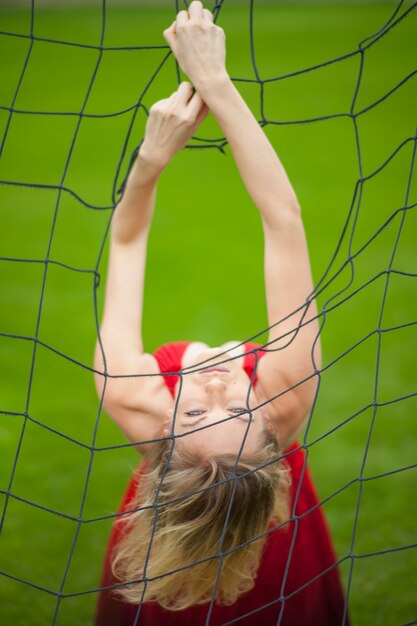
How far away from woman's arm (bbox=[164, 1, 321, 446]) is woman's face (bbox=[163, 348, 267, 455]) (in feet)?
0.28

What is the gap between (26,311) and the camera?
3164mm

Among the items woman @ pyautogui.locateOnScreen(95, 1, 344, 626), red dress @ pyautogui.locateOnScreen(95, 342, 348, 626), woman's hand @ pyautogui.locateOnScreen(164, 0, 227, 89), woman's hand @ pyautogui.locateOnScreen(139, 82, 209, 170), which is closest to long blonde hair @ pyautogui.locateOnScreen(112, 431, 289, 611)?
woman @ pyautogui.locateOnScreen(95, 1, 344, 626)

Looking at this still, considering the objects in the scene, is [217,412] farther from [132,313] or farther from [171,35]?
[171,35]

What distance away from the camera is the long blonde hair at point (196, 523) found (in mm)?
1247

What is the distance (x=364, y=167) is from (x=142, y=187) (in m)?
3.10

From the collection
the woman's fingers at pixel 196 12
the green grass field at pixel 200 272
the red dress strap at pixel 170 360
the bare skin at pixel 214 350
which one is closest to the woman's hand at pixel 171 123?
the bare skin at pixel 214 350

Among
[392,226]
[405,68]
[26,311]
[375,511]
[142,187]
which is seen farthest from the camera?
[405,68]

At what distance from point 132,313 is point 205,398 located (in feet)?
0.74

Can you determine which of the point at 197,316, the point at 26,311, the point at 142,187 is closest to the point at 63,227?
the point at 26,311

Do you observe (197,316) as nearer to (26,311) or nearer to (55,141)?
(26,311)

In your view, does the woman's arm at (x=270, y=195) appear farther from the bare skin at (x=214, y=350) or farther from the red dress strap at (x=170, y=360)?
the red dress strap at (x=170, y=360)

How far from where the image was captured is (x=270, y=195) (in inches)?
51.2

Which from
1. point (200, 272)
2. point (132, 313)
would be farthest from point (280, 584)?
point (200, 272)

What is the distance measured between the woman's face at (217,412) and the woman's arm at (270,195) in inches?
3.3
